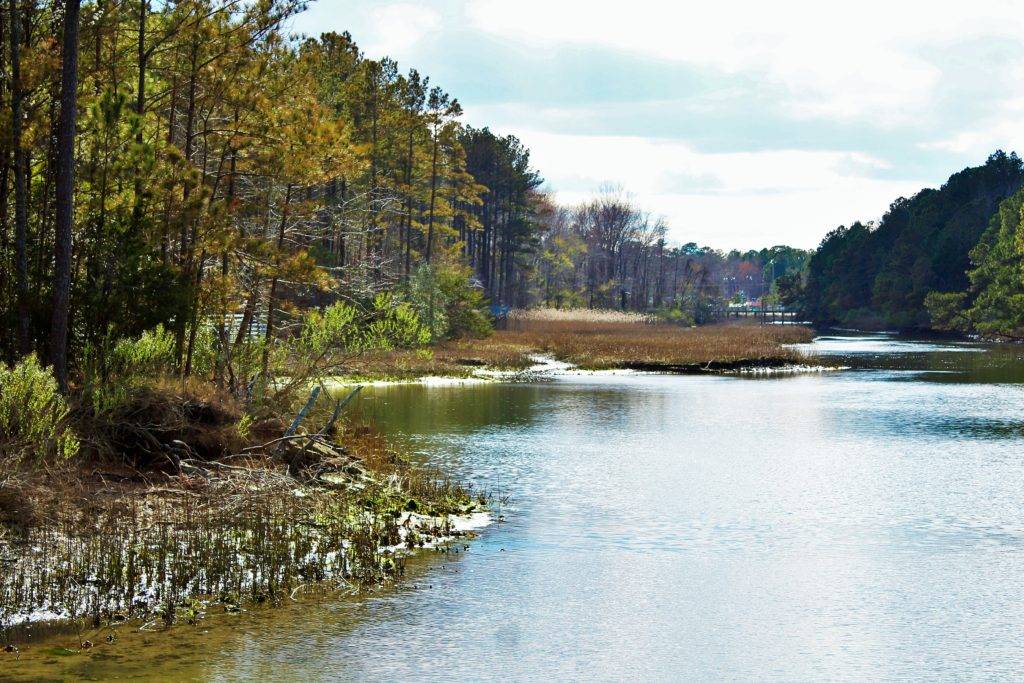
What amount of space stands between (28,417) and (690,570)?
846 centimetres

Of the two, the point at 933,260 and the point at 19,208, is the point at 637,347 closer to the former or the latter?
the point at 19,208

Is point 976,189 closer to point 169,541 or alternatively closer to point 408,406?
point 408,406

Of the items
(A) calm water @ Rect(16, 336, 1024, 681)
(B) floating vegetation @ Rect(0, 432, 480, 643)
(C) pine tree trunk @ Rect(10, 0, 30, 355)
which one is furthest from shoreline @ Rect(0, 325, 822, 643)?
(C) pine tree trunk @ Rect(10, 0, 30, 355)

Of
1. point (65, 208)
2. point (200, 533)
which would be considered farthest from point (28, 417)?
point (65, 208)

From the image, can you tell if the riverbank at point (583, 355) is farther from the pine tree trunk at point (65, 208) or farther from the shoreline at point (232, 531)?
the pine tree trunk at point (65, 208)

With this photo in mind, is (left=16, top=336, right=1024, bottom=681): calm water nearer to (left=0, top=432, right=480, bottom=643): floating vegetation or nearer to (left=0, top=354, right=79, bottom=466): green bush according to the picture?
(left=0, top=432, right=480, bottom=643): floating vegetation

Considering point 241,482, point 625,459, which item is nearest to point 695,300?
point 625,459

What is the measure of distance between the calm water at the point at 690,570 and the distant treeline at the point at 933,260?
61150 mm

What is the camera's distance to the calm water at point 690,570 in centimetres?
1032

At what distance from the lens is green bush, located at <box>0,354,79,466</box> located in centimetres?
1421

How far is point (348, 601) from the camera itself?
12.1m

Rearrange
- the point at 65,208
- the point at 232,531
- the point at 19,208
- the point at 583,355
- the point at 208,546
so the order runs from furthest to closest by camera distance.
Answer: the point at 583,355 < the point at 19,208 < the point at 65,208 < the point at 232,531 < the point at 208,546

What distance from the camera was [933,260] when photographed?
3981 inches

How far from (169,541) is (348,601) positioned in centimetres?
246
